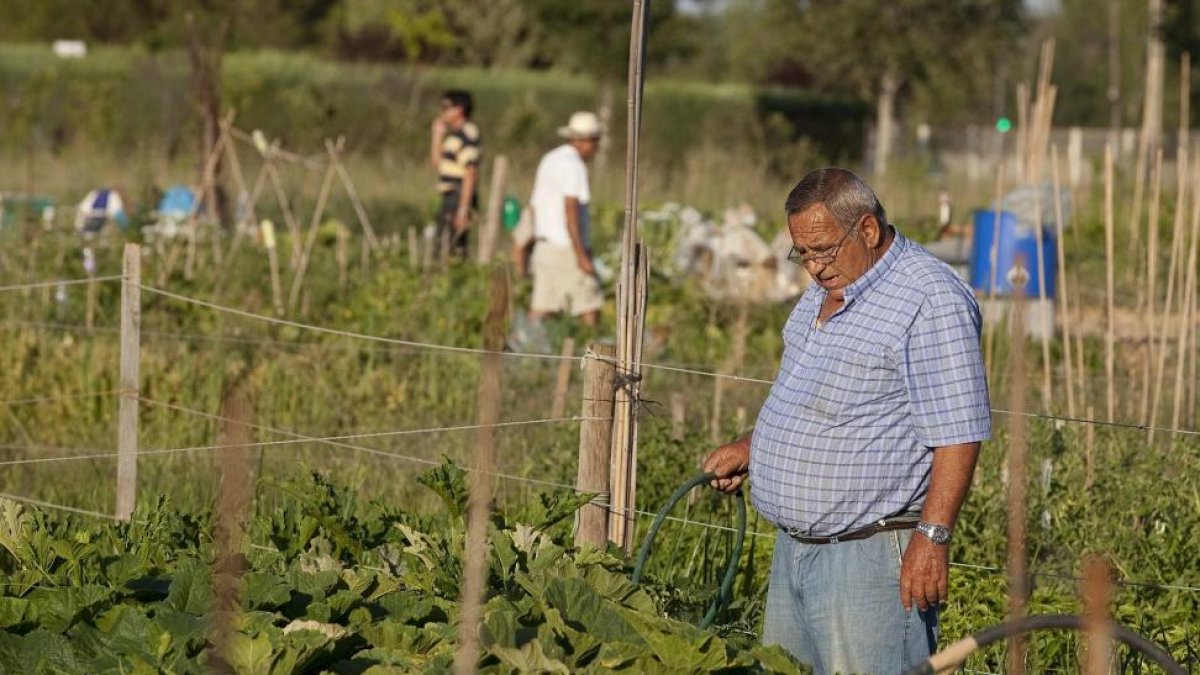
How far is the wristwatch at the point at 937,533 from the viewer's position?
3781 millimetres

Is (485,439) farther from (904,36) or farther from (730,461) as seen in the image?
(904,36)

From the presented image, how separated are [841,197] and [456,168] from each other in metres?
9.23

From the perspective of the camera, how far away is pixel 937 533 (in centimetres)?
378

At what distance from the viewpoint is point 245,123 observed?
29.5 m

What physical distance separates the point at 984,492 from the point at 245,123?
24.5 metres

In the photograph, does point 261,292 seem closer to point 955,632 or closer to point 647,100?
point 955,632

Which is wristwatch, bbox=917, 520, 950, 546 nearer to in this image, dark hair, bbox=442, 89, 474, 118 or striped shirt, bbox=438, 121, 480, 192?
striped shirt, bbox=438, 121, 480, 192

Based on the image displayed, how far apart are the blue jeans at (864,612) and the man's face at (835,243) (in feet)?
1.88

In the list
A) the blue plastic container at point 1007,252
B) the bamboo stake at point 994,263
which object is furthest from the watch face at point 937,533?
the blue plastic container at point 1007,252

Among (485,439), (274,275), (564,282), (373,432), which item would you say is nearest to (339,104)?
(274,275)

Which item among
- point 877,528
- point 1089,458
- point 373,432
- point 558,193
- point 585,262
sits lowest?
point 373,432

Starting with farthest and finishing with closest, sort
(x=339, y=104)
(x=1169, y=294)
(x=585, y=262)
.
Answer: (x=339, y=104) < (x=585, y=262) < (x=1169, y=294)

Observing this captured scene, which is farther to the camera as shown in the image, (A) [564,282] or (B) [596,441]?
(A) [564,282]

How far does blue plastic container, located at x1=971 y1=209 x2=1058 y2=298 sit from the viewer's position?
10.5m
